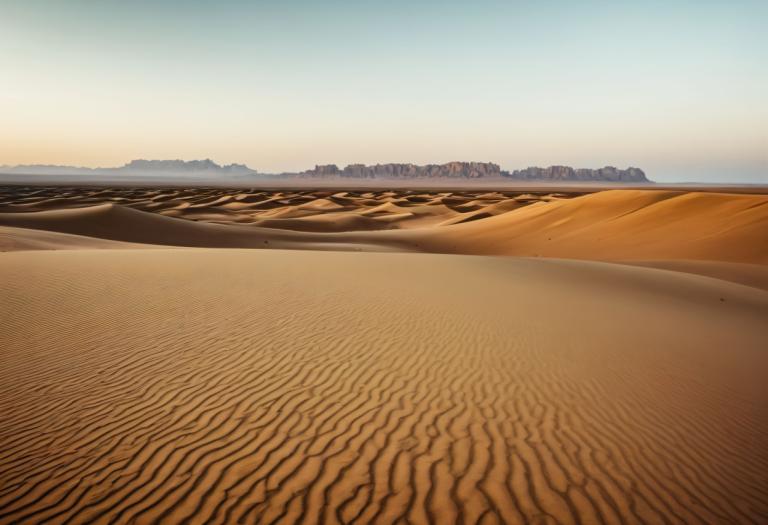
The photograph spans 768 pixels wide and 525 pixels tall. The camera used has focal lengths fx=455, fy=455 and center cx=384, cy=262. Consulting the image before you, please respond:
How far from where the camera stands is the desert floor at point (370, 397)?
3498mm

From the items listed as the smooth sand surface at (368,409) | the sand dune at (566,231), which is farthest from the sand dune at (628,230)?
the smooth sand surface at (368,409)

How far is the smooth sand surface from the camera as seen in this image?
3477mm

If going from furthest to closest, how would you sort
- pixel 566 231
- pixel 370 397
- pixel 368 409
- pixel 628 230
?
pixel 566 231, pixel 628 230, pixel 370 397, pixel 368 409

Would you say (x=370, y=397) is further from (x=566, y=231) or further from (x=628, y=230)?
(x=566, y=231)

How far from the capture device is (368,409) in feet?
15.7

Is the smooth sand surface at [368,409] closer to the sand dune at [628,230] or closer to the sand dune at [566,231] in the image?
the sand dune at [628,230]

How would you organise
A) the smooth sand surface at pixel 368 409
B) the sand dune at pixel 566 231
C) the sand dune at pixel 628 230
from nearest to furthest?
1. the smooth sand surface at pixel 368 409
2. the sand dune at pixel 628 230
3. the sand dune at pixel 566 231

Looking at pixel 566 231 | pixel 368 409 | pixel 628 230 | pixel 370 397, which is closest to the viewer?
pixel 368 409

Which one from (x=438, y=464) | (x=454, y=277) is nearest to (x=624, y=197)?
(x=454, y=277)

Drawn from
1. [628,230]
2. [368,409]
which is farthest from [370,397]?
[628,230]

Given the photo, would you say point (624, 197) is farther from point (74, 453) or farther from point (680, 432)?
point (74, 453)

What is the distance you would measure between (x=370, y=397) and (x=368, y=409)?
0.28 meters

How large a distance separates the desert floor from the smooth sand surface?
2 centimetres

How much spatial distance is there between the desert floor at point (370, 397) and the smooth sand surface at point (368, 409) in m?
0.02
